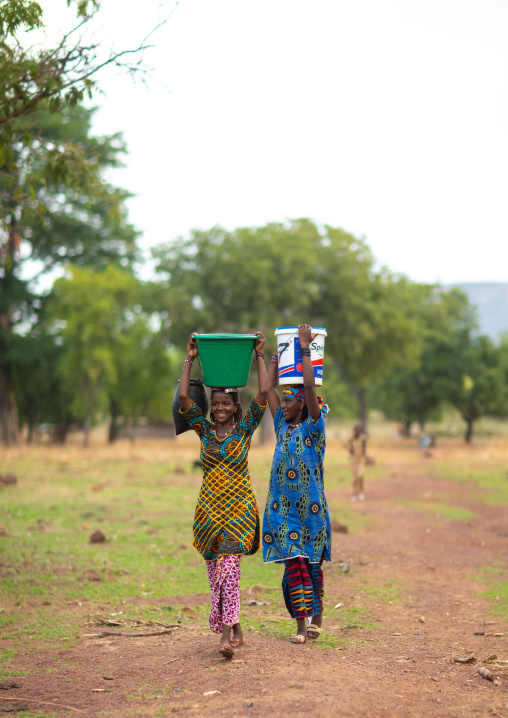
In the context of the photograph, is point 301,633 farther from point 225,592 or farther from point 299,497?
point 299,497

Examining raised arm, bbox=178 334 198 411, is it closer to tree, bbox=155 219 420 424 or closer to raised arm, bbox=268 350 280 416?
raised arm, bbox=268 350 280 416

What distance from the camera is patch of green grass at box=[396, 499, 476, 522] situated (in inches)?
534

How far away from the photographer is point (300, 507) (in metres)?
5.35

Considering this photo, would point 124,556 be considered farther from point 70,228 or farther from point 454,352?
point 454,352

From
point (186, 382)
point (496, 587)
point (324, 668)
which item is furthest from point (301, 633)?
point (496, 587)

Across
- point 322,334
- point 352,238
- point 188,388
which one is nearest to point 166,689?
point 188,388

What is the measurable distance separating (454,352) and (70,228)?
25.8 meters

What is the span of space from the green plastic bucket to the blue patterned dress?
0.63 meters

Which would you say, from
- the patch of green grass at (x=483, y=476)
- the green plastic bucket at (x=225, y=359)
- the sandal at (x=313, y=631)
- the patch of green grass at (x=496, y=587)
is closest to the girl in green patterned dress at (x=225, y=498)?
the green plastic bucket at (x=225, y=359)

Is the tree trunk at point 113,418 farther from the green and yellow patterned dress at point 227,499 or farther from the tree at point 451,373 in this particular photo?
the green and yellow patterned dress at point 227,499

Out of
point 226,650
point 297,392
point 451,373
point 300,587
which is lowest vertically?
point 226,650

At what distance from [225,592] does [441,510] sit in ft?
34.1

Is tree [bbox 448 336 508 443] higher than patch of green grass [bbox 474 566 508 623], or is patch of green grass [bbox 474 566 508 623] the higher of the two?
tree [bbox 448 336 508 443]

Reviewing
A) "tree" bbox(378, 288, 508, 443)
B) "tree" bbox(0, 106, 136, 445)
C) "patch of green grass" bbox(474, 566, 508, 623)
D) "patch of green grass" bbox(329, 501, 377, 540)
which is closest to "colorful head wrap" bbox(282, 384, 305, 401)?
"patch of green grass" bbox(474, 566, 508, 623)
